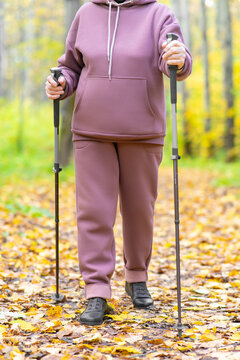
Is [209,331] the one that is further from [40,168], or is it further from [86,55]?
[40,168]

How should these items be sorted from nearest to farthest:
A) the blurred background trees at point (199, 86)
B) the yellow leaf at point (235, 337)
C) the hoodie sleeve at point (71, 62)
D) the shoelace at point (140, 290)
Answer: the yellow leaf at point (235, 337) → the hoodie sleeve at point (71, 62) → the shoelace at point (140, 290) → the blurred background trees at point (199, 86)

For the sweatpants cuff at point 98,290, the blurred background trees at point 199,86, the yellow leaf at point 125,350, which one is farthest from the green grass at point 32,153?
the yellow leaf at point 125,350

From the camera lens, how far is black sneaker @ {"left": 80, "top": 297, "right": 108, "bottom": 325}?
3.05 meters

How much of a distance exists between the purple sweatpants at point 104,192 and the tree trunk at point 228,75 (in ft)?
37.7

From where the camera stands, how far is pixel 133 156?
3.25 meters

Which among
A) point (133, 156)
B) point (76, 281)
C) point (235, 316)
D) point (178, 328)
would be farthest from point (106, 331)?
point (76, 281)

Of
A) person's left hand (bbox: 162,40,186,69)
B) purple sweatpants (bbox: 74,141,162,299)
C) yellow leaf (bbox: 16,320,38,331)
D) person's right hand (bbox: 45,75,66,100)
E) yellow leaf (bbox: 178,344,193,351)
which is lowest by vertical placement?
yellow leaf (bbox: 178,344,193,351)

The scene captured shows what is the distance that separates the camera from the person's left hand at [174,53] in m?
2.90

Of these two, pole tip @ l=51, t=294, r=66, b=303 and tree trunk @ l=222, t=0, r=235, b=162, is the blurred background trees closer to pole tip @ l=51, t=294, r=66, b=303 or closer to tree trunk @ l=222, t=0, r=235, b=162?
tree trunk @ l=222, t=0, r=235, b=162

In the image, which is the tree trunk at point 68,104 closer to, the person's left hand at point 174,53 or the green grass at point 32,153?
the green grass at point 32,153

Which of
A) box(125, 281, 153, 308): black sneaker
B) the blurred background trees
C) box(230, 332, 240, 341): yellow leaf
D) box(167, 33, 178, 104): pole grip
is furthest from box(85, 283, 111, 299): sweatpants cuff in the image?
the blurred background trees

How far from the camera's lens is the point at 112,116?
3.11 m

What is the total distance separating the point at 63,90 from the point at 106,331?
5.21 ft

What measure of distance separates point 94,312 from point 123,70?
1.52m
